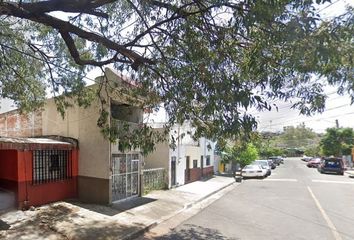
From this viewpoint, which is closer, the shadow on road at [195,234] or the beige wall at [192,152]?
the shadow on road at [195,234]

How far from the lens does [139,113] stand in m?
18.1

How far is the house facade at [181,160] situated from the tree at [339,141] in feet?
110

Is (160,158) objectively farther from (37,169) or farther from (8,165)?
(8,165)

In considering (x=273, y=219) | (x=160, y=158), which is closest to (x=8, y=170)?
(x=160, y=158)

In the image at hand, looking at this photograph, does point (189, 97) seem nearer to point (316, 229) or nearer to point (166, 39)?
point (166, 39)

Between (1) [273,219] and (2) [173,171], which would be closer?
(1) [273,219]

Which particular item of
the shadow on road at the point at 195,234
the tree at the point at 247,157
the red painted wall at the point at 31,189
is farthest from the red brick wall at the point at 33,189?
the tree at the point at 247,157

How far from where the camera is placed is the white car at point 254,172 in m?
Result: 32.8

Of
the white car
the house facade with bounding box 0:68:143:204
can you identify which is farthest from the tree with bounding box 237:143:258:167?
the house facade with bounding box 0:68:143:204

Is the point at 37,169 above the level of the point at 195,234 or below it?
above

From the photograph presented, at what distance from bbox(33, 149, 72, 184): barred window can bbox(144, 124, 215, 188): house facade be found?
186 inches

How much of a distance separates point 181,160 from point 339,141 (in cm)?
4362

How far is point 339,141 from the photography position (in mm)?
59156

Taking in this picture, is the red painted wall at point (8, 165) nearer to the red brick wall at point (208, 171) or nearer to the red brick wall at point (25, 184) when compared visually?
the red brick wall at point (25, 184)
